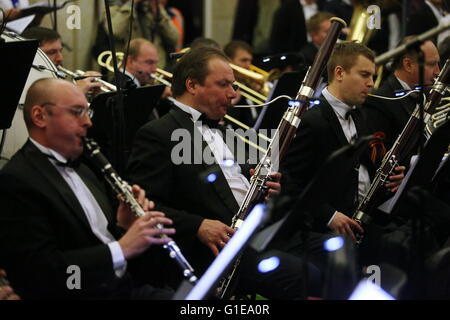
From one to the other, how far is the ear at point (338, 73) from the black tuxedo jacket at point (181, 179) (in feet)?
3.33

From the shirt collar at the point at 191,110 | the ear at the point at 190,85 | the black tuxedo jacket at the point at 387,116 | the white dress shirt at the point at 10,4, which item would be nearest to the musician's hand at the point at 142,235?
the shirt collar at the point at 191,110

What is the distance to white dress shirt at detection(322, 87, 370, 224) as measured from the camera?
15.0ft

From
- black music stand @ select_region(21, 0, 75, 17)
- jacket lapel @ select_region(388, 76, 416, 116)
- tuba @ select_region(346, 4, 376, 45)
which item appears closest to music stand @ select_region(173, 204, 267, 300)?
jacket lapel @ select_region(388, 76, 416, 116)

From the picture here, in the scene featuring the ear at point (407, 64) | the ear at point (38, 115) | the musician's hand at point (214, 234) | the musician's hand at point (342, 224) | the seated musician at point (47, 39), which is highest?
the seated musician at point (47, 39)

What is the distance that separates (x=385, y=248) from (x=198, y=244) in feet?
3.41

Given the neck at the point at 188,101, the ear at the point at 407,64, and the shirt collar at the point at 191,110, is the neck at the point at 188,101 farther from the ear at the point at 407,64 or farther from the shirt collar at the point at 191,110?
the ear at the point at 407,64

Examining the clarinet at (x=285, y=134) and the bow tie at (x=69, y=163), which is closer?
the bow tie at (x=69, y=163)

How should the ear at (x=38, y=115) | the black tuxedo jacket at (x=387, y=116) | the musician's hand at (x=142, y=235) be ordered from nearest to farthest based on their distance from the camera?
the musician's hand at (x=142, y=235) → the ear at (x=38, y=115) → the black tuxedo jacket at (x=387, y=116)

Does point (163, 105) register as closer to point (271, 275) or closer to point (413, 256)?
point (271, 275)

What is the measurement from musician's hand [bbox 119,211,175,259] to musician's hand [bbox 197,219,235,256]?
63cm

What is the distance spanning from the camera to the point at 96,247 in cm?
315

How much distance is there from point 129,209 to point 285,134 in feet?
3.53

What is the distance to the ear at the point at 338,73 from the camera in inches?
183

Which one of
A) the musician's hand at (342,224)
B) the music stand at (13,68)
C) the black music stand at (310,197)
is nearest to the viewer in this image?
the black music stand at (310,197)
